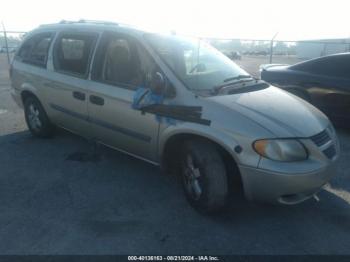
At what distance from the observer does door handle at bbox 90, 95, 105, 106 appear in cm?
410

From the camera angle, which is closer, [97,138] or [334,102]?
[97,138]

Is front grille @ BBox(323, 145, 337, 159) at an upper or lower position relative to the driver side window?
lower

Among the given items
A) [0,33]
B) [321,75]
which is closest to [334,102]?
[321,75]

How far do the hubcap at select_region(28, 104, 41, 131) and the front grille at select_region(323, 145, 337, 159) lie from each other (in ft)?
13.9

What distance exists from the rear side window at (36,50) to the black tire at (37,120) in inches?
23.7

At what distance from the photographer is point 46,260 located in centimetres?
279

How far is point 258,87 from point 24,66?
3.71 meters

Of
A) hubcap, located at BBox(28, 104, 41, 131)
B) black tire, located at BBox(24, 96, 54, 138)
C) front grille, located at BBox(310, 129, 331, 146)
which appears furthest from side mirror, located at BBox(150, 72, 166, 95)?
hubcap, located at BBox(28, 104, 41, 131)

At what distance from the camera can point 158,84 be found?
3.43 m

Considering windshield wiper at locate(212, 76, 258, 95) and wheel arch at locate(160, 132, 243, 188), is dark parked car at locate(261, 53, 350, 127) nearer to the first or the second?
windshield wiper at locate(212, 76, 258, 95)

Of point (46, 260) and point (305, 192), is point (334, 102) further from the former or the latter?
point (46, 260)

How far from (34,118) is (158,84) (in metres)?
3.02

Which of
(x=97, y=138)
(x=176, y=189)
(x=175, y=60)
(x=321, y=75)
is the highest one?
(x=175, y=60)

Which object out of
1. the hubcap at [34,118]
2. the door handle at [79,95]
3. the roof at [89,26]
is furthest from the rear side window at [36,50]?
the door handle at [79,95]
